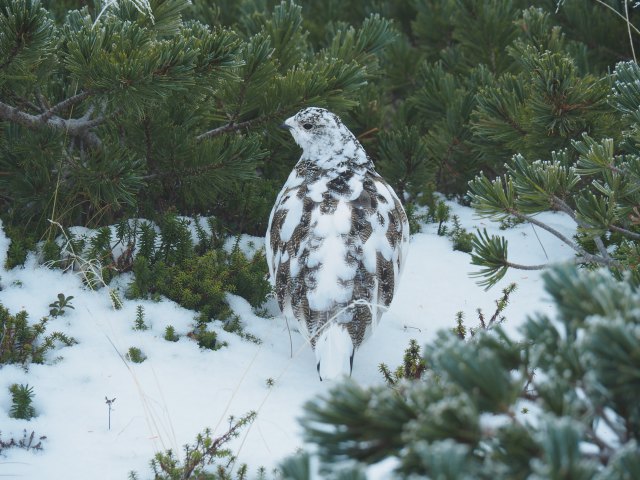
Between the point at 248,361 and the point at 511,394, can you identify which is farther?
the point at 248,361

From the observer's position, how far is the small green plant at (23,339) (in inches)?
124

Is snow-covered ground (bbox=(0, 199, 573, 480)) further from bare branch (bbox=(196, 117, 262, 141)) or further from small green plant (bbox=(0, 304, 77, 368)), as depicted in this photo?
bare branch (bbox=(196, 117, 262, 141))

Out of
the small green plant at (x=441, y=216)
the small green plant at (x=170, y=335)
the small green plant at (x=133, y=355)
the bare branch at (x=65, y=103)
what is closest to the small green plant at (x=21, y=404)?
the small green plant at (x=133, y=355)

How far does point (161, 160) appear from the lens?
12.8ft

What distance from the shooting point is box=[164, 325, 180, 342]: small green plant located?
11.3 ft

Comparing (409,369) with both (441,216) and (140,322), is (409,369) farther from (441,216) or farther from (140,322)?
(441,216)

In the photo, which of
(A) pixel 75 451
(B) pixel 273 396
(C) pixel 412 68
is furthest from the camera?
(C) pixel 412 68

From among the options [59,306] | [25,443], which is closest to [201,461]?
[25,443]

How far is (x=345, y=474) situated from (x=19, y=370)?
→ 6.98ft

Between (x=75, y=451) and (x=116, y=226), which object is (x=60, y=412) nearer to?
(x=75, y=451)

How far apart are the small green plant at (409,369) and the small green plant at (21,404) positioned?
1.40 metres

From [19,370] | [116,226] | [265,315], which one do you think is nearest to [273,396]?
[265,315]

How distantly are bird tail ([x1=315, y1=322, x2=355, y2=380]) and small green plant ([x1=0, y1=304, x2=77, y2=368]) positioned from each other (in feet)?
3.58

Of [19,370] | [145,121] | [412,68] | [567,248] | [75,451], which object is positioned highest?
[412,68]
